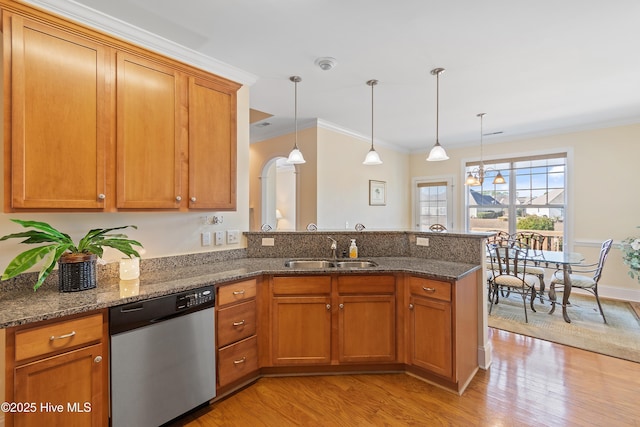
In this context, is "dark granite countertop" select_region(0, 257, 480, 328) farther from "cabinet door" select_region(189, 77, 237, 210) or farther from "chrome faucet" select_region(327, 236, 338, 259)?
"cabinet door" select_region(189, 77, 237, 210)

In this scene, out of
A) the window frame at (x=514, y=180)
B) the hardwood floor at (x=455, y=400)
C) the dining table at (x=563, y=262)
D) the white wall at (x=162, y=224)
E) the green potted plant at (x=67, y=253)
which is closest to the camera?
the green potted plant at (x=67, y=253)

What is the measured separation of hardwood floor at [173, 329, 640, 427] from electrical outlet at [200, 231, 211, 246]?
1.23m

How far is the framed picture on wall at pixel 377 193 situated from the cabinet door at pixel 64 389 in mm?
4561

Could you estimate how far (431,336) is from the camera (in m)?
2.27

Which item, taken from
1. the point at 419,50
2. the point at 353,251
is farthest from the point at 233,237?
the point at 419,50

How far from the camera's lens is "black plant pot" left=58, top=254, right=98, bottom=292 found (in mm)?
1749

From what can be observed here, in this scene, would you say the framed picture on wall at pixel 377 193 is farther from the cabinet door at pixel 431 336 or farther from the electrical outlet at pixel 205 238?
the electrical outlet at pixel 205 238

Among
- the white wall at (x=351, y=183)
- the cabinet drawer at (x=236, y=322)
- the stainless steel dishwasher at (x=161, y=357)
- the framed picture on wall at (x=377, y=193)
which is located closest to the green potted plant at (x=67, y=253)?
the stainless steel dishwasher at (x=161, y=357)

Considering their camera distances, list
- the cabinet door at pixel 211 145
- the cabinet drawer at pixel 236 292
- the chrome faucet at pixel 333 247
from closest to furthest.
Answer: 1. the cabinet drawer at pixel 236 292
2. the cabinet door at pixel 211 145
3. the chrome faucet at pixel 333 247

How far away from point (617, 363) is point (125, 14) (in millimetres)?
4818

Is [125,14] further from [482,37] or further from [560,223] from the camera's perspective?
[560,223]

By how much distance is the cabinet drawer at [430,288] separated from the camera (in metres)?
2.18

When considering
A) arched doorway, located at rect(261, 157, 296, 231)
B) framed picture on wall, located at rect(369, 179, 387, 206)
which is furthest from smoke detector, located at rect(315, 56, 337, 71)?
arched doorway, located at rect(261, 157, 296, 231)

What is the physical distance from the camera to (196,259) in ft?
8.48
